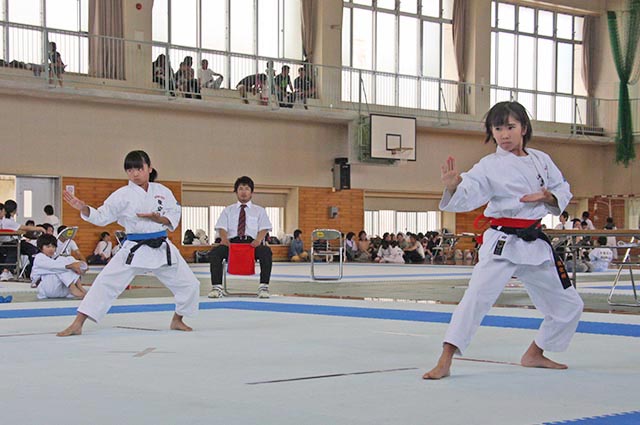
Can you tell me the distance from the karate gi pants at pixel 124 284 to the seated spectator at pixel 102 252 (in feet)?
41.8

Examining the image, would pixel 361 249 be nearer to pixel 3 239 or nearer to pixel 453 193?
Result: pixel 3 239

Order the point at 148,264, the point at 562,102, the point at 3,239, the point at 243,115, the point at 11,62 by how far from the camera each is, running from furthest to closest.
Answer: the point at 562,102
the point at 243,115
the point at 11,62
the point at 3,239
the point at 148,264

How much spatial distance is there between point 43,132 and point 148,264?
13.1 m

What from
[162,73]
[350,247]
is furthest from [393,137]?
[162,73]

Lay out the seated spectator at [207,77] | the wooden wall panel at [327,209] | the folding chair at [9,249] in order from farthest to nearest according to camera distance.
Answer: the wooden wall panel at [327,209]
the seated spectator at [207,77]
the folding chair at [9,249]

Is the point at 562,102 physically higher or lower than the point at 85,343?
higher

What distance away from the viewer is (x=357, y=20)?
74.2ft

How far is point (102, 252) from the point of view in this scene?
18.3 metres

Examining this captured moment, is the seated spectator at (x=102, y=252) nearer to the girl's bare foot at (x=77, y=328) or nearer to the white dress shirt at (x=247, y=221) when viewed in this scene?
the white dress shirt at (x=247, y=221)

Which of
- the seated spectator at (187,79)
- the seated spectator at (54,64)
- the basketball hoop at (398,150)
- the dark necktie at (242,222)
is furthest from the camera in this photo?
the basketball hoop at (398,150)

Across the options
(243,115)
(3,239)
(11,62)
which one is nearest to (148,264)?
(3,239)

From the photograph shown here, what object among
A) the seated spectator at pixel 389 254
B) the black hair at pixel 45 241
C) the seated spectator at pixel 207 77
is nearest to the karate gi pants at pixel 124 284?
the black hair at pixel 45 241

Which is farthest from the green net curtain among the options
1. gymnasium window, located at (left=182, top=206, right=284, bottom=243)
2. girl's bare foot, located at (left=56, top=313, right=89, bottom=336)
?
girl's bare foot, located at (left=56, top=313, right=89, bottom=336)

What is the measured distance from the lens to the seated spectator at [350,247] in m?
21.5
